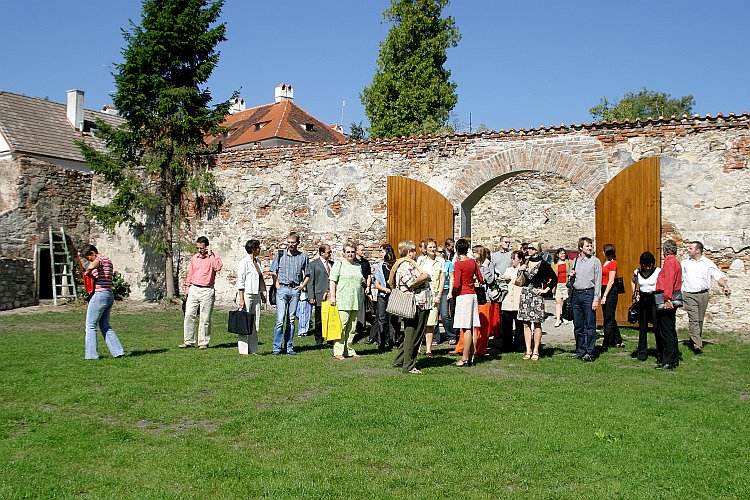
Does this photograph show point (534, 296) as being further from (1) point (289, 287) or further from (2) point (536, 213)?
(2) point (536, 213)

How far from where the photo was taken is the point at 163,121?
58.6 feet

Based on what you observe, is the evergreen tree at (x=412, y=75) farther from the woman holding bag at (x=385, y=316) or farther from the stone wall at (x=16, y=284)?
the woman holding bag at (x=385, y=316)

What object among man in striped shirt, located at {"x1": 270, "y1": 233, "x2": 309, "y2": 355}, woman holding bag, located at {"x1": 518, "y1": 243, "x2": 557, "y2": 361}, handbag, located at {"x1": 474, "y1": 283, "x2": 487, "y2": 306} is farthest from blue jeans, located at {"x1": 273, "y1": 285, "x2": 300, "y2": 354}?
woman holding bag, located at {"x1": 518, "y1": 243, "x2": 557, "y2": 361}

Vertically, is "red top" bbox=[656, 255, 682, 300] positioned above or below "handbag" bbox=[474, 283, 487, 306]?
above

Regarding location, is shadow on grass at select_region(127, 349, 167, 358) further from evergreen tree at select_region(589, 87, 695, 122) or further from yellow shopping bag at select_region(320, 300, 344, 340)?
evergreen tree at select_region(589, 87, 695, 122)

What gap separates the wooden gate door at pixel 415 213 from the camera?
1456 centimetres

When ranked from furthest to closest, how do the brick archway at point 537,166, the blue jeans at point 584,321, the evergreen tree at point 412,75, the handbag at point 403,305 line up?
the evergreen tree at point 412,75 < the brick archway at point 537,166 < the blue jeans at point 584,321 < the handbag at point 403,305

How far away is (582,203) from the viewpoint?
933 inches

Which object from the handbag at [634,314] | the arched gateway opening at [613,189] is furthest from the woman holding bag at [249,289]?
the arched gateway opening at [613,189]

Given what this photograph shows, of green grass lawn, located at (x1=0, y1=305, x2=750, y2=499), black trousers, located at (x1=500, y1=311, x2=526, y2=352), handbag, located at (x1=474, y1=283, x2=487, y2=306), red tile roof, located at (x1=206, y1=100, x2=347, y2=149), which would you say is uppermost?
red tile roof, located at (x1=206, y1=100, x2=347, y2=149)

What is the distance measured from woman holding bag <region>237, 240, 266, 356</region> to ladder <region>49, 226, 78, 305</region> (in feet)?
34.5

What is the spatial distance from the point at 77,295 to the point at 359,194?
8.92 metres

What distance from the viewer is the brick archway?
13.5 meters

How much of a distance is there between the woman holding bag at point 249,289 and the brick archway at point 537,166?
5.65 metres
